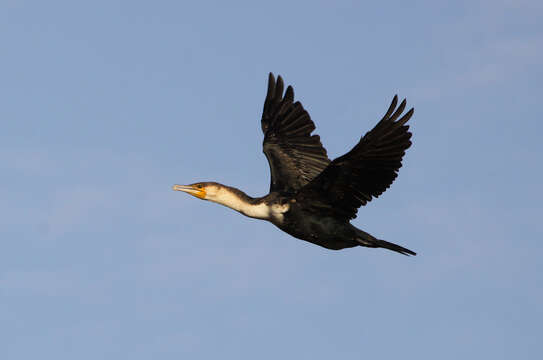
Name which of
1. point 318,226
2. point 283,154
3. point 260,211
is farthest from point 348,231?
point 283,154

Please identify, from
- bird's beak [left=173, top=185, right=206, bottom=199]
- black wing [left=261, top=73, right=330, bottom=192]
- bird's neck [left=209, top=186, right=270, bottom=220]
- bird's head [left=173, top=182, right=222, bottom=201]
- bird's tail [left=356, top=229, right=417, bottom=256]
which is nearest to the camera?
bird's tail [left=356, top=229, right=417, bottom=256]

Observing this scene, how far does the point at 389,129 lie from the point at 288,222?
7.75 ft

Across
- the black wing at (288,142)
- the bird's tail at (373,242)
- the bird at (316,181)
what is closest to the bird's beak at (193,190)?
the bird at (316,181)

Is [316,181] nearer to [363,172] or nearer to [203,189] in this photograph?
[363,172]

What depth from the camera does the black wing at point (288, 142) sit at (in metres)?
15.7

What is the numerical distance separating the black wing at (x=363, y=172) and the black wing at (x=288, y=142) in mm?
1802

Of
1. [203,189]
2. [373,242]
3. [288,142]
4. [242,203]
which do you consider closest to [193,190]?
[203,189]

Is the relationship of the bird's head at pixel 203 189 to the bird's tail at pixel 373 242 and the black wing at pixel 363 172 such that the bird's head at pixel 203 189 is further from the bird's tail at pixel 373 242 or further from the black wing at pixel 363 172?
the bird's tail at pixel 373 242

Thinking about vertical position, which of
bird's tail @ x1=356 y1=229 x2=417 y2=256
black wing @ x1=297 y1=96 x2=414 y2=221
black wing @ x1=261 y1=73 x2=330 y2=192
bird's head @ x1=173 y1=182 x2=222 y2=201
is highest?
A: black wing @ x1=261 y1=73 x2=330 y2=192

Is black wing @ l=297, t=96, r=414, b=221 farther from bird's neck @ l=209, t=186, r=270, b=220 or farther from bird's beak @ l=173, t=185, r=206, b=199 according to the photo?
bird's beak @ l=173, t=185, r=206, b=199

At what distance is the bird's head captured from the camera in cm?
1472

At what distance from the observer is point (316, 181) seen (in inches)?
529

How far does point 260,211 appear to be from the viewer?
1412 cm

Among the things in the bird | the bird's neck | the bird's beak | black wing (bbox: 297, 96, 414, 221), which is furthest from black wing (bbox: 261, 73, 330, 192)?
black wing (bbox: 297, 96, 414, 221)
